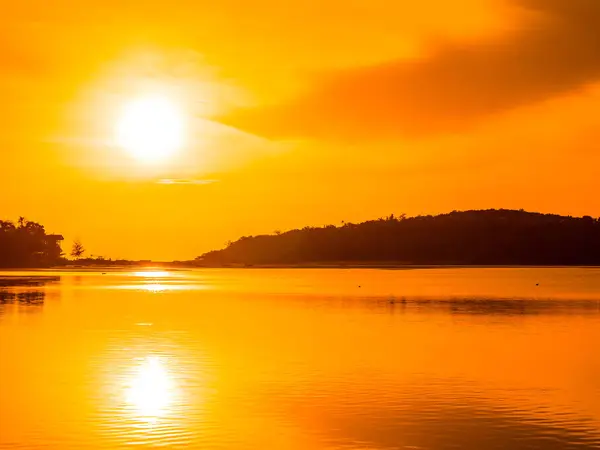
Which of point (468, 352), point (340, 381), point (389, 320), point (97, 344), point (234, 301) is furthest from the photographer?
point (234, 301)

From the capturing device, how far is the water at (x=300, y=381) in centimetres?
2614

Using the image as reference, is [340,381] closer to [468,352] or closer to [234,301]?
[468,352]

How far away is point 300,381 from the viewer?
119ft

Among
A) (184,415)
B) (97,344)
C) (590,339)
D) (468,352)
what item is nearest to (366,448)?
(184,415)

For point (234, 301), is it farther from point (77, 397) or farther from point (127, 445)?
point (127, 445)

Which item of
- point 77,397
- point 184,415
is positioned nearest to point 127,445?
point 184,415

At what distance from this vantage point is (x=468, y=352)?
46250mm

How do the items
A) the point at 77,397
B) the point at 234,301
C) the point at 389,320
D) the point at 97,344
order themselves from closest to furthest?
the point at 77,397 < the point at 97,344 < the point at 389,320 < the point at 234,301

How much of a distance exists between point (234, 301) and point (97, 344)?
4304cm

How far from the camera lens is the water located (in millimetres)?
26141

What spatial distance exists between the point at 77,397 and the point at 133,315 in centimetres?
4018

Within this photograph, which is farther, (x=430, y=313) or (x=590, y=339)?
(x=430, y=313)

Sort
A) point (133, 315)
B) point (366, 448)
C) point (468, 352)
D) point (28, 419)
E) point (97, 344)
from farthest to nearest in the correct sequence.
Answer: point (133, 315) → point (97, 344) → point (468, 352) → point (28, 419) → point (366, 448)

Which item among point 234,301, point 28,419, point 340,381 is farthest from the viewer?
point 234,301
